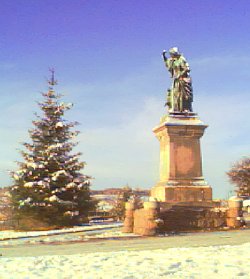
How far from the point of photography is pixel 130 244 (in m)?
13.0

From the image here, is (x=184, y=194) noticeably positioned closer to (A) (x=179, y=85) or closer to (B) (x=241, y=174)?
(A) (x=179, y=85)

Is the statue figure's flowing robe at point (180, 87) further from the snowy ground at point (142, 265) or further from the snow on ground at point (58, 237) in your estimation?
the snowy ground at point (142, 265)

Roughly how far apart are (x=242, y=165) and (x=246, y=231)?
43.5 m

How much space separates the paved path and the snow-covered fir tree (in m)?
10.2

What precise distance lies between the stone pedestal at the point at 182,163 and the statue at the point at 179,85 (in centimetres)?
89

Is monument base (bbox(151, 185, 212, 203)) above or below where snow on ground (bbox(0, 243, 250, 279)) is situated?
above

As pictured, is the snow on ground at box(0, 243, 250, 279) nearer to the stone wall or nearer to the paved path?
the paved path

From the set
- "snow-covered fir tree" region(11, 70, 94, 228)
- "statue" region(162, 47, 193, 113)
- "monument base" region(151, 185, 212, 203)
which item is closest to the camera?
"monument base" region(151, 185, 212, 203)

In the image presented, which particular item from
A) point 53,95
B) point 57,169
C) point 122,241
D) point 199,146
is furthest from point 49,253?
point 53,95

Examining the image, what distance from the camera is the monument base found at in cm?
1761

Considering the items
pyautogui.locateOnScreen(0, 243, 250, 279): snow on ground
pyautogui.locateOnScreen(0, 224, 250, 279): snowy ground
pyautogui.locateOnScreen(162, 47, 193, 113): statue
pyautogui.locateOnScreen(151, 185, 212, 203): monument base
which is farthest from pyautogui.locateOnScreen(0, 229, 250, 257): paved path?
pyautogui.locateOnScreen(162, 47, 193, 113): statue

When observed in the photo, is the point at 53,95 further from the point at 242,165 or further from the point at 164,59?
the point at 242,165

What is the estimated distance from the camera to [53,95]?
88.2ft

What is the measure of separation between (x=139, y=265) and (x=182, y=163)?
9700 mm
